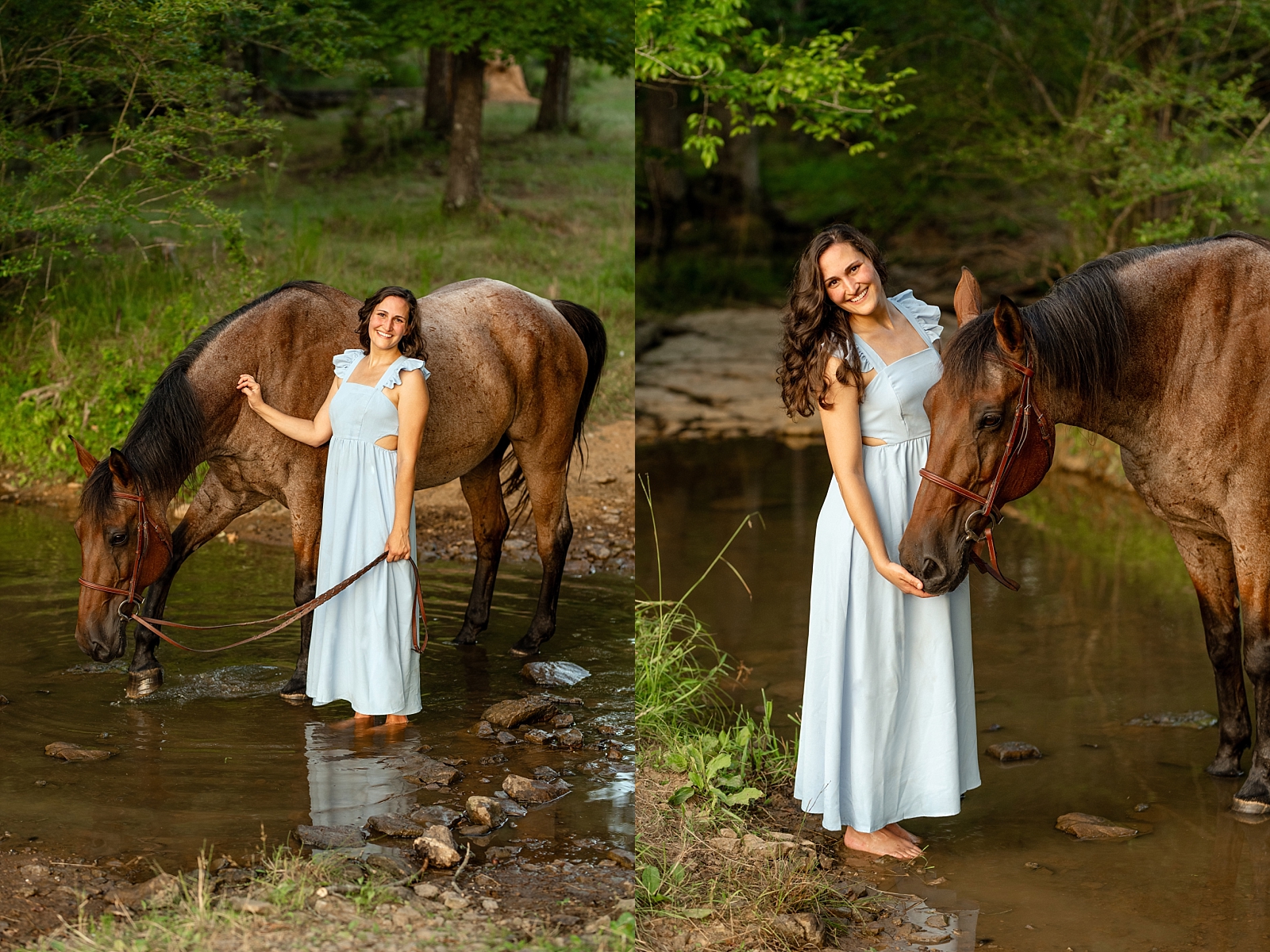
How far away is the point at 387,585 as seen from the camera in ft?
13.8

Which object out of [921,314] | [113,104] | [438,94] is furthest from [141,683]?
[438,94]

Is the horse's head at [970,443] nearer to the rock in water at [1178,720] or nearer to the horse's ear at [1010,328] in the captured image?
the horse's ear at [1010,328]

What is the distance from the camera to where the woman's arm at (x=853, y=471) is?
10.4 ft

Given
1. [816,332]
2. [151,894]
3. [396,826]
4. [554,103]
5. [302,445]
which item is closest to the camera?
[151,894]

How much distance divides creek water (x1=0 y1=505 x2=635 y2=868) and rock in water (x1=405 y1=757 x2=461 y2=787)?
0.04m

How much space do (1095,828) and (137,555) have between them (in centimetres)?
342

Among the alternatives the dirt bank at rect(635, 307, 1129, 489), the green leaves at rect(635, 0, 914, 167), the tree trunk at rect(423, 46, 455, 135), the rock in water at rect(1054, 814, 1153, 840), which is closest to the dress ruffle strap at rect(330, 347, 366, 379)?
the rock in water at rect(1054, 814, 1153, 840)

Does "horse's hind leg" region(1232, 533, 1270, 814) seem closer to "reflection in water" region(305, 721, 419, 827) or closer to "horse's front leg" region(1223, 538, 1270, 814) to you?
"horse's front leg" region(1223, 538, 1270, 814)

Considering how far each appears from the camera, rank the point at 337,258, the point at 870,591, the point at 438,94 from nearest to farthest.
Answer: the point at 870,591 → the point at 337,258 → the point at 438,94

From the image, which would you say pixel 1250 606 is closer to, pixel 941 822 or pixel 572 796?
pixel 941 822

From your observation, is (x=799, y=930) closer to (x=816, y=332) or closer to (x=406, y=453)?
(x=816, y=332)

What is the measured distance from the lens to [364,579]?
13.9 feet

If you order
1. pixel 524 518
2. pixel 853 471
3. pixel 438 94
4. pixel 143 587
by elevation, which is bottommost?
pixel 524 518

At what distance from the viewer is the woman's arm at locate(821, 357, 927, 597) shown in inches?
125
